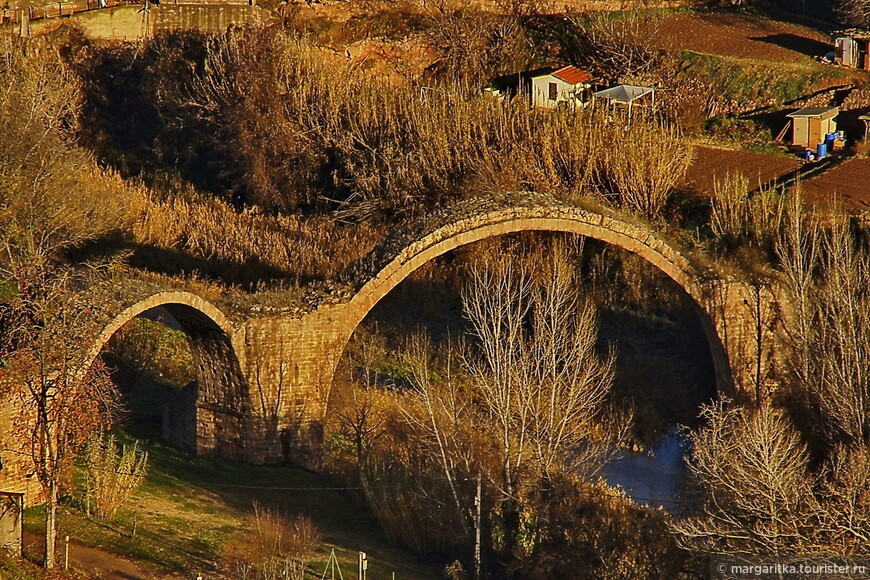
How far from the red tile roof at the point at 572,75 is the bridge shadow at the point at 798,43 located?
17.2 feet

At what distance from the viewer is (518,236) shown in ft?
107

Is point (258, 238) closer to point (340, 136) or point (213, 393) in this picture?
point (340, 136)

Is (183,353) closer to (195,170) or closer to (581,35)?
(195,170)

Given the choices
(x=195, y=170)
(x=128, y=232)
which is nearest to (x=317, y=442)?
(x=128, y=232)

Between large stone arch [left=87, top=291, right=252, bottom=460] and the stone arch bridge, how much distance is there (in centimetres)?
2

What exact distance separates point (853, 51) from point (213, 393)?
77.2 feet

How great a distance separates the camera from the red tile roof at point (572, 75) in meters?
42.3

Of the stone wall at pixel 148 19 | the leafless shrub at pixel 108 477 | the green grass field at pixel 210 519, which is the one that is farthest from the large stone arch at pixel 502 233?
the stone wall at pixel 148 19

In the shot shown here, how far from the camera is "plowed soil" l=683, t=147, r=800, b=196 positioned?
35.8m

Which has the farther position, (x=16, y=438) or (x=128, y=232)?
(x=128, y=232)

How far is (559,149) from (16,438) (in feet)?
56.9

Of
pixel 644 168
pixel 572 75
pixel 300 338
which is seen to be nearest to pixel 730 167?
pixel 644 168

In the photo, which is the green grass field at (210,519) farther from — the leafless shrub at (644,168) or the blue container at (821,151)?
the blue container at (821,151)

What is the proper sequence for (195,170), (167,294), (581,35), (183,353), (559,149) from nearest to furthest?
(167,294) < (183,353) < (559,149) < (195,170) < (581,35)
